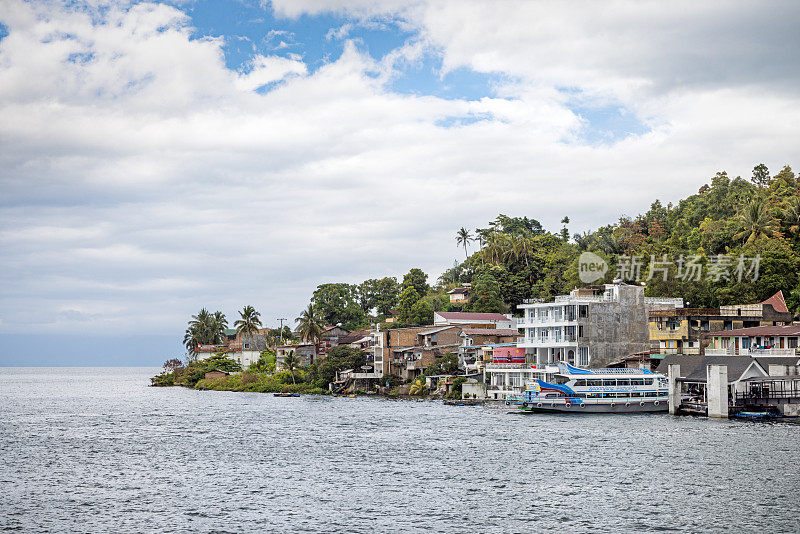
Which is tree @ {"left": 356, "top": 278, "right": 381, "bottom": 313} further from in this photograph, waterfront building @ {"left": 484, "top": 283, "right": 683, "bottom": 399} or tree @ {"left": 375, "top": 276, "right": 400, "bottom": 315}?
waterfront building @ {"left": 484, "top": 283, "right": 683, "bottom": 399}

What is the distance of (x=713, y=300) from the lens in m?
114

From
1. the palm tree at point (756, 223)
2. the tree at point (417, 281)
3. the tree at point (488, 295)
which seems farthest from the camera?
the tree at point (417, 281)

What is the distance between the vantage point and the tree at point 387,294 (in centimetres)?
17918

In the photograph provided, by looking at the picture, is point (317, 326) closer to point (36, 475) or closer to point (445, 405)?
point (445, 405)

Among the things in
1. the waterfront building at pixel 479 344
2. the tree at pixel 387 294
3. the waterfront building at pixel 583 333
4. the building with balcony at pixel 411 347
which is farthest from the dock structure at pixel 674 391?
the tree at pixel 387 294

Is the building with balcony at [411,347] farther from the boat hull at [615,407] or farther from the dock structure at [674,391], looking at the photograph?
the dock structure at [674,391]

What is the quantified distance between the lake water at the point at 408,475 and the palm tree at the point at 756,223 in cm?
4379

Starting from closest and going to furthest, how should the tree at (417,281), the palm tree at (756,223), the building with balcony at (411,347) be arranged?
1. the palm tree at (756,223)
2. the building with balcony at (411,347)
3. the tree at (417,281)

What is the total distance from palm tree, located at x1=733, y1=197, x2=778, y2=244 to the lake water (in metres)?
43.8

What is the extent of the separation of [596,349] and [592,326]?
3.11 m

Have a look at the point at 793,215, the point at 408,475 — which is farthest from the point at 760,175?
the point at 408,475

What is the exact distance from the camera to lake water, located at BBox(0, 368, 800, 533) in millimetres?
39250

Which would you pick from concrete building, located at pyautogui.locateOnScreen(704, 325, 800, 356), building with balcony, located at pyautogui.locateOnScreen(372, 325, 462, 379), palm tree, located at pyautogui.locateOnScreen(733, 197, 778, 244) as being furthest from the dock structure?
building with balcony, located at pyautogui.locateOnScreen(372, 325, 462, 379)

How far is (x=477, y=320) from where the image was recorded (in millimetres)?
137750
